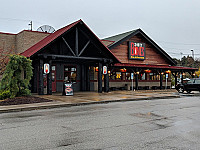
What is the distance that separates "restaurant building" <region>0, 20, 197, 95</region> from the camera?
20.2 m

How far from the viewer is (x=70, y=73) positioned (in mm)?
26359

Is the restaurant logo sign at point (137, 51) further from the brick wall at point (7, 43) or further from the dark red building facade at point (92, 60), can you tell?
the brick wall at point (7, 43)

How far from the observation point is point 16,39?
26156mm

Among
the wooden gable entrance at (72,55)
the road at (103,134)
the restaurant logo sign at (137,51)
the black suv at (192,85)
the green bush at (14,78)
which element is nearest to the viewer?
the road at (103,134)

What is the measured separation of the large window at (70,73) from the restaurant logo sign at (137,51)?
8.76 m

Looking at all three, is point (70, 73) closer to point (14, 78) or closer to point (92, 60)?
point (92, 60)

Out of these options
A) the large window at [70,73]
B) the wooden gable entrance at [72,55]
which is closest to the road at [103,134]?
the wooden gable entrance at [72,55]

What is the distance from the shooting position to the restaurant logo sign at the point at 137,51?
3156 centimetres

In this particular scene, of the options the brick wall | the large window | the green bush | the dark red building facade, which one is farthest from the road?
the brick wall

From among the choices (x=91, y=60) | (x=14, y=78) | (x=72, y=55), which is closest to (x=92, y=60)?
(x=91, y=60)

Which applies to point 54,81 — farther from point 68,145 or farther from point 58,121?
point 68,145

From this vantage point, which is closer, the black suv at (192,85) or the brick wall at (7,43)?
the brick wall at (7,43)

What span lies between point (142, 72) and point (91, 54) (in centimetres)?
1120

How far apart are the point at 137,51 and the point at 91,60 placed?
11.4 m
